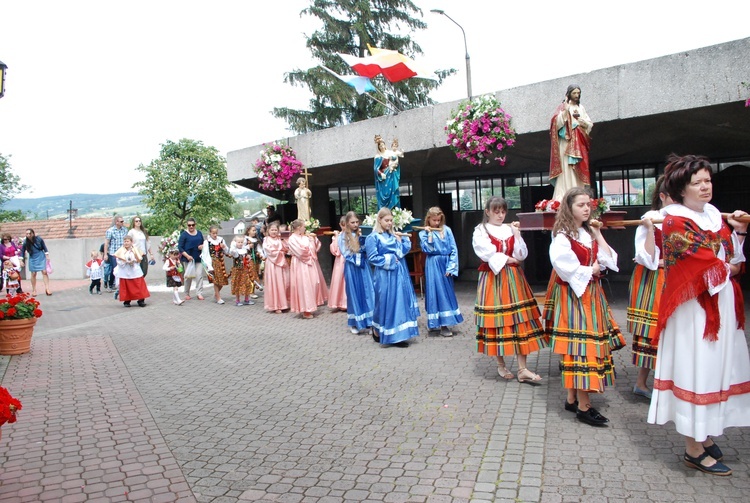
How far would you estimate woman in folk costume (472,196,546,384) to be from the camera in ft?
21.4

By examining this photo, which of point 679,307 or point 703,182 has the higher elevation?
point 703,182

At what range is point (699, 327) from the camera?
13.9 feet

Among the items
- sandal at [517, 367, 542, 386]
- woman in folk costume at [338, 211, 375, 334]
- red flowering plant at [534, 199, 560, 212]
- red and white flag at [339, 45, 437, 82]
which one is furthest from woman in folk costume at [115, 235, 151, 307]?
sandal at [517, 367, 542, 386]

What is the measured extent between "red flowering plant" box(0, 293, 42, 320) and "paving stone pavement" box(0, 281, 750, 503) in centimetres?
60

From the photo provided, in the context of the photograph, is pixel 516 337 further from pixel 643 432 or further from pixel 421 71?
pixel 421 71

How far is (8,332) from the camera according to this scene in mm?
9297

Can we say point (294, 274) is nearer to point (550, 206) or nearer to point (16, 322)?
point (16, 322)

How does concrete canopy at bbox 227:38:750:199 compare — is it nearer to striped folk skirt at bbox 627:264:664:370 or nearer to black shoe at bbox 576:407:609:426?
striped folk skirt at bbox 627:264:664:370

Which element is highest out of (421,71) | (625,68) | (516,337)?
(421,71)

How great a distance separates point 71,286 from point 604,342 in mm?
19790

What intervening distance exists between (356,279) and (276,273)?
9.02 feet

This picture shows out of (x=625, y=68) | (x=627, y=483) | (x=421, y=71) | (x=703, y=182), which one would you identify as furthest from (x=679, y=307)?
(x=421, y=71)

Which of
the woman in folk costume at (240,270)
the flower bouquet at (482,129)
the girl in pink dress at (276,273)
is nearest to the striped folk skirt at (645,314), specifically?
the flower bouquet at (482,129)

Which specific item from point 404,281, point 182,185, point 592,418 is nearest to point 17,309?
point 404,281
